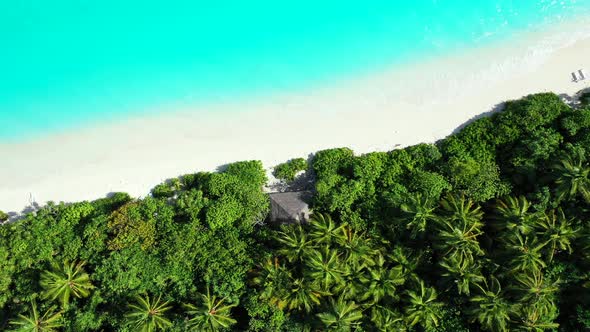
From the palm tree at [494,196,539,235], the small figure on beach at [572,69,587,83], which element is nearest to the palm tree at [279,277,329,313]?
the palm tree at [494,196,539,235]

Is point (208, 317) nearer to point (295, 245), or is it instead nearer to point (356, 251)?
point (295, 245)

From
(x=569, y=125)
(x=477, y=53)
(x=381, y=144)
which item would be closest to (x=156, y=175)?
(x=381, y=144)

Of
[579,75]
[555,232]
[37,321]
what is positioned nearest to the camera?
[555,232]

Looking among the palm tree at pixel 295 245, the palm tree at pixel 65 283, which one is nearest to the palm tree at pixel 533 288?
the palm tree at pixel 295 245

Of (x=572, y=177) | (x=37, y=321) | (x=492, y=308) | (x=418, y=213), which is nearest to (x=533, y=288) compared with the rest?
(x=492, y=308)

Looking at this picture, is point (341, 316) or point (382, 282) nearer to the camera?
point (341, 316)

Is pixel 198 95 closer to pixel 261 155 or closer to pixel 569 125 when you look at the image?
pixel 261 155
